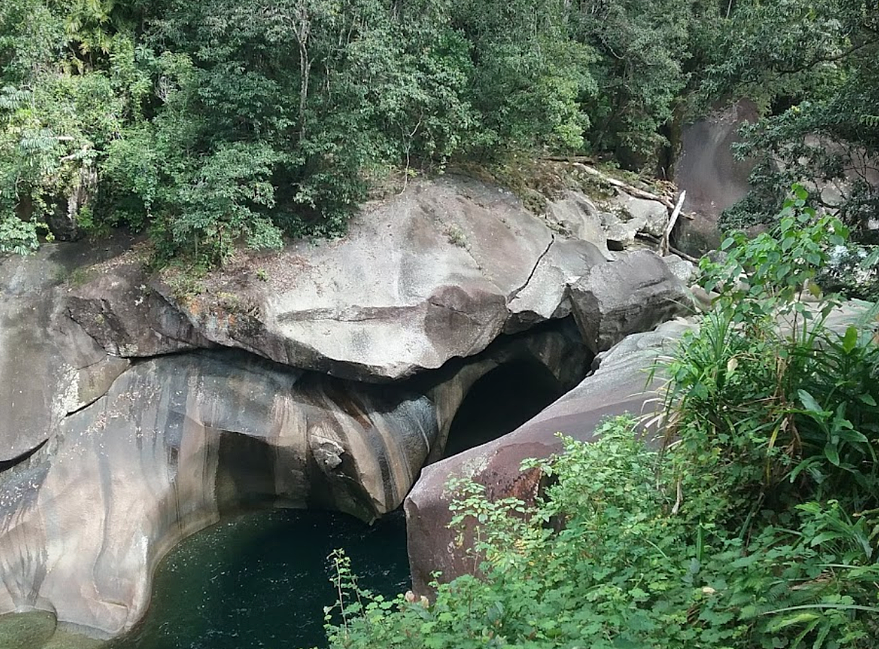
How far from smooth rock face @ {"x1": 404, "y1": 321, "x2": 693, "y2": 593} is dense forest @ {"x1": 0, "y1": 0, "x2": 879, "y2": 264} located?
139 inches

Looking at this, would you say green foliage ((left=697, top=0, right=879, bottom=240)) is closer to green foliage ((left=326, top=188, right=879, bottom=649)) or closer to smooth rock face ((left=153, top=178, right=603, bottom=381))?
smooth rock face ((left=153, top=178, right=603, bottom=381))

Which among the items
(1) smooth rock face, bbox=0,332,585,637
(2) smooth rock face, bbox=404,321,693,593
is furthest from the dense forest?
(2) smooth rock face, bbox=404,321,693,593

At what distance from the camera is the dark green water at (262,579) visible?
816 centimetres

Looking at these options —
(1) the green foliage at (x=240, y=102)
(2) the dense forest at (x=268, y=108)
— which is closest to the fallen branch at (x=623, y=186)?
(2) the dense forest at (x=268, y=108)

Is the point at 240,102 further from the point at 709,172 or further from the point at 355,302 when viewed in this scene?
the point at 709,172

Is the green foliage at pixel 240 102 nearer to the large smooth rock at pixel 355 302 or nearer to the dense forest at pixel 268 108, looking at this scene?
the dense forest at pixel 268 108

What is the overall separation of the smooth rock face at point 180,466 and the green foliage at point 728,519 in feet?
19.6

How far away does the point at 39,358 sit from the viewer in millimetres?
9398

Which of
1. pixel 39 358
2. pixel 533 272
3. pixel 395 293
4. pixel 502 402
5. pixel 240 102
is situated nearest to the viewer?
pixel 39 358

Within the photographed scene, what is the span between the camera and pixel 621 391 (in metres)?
6.54

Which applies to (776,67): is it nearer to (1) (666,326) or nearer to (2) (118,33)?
(1) (666,326)

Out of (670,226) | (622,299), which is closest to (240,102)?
(622,299)

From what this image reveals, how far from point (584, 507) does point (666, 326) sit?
510 cm

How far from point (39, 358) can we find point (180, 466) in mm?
2377
